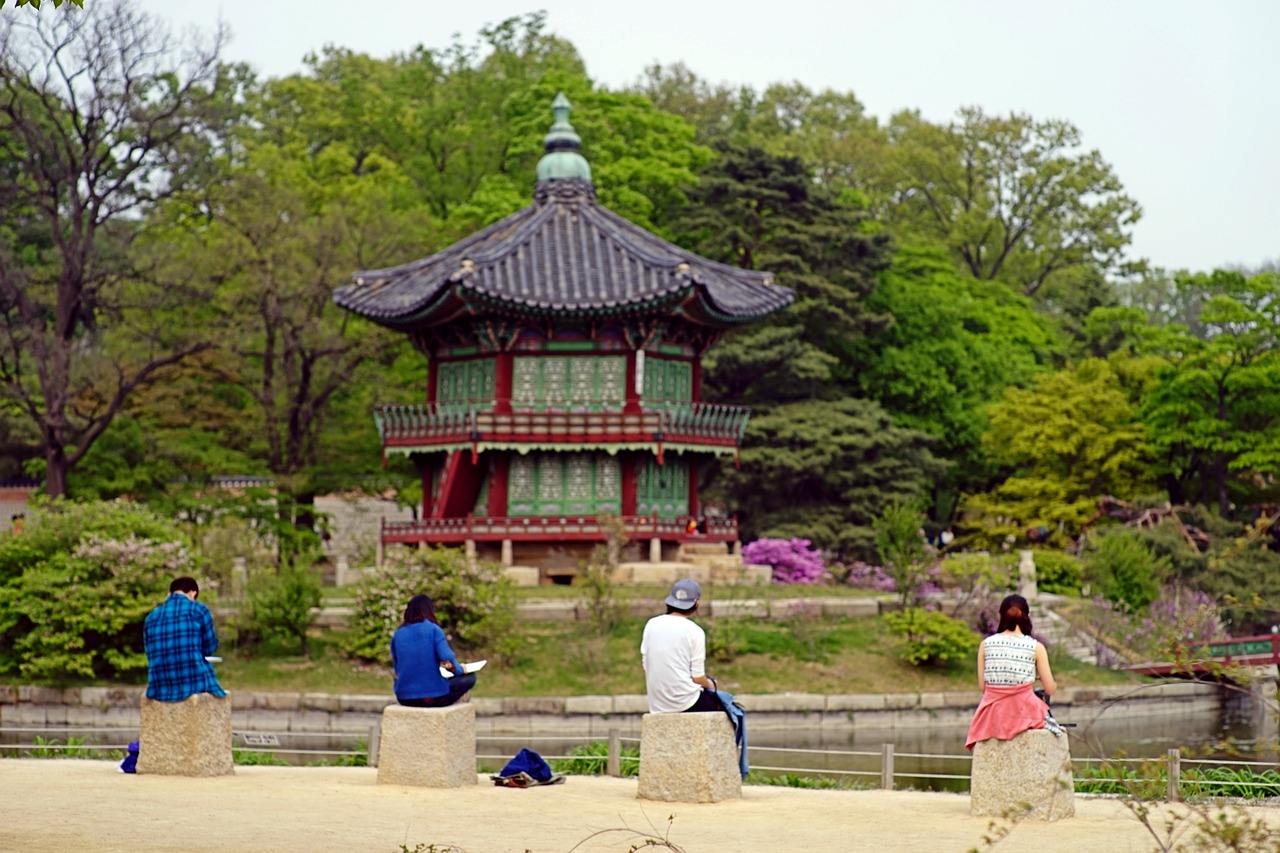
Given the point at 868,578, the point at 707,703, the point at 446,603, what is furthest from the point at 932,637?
the point at 707,703

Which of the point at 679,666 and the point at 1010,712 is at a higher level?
the point at 679,666

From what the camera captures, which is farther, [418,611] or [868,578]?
[868,578]

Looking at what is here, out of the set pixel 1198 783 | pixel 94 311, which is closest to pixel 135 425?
pixel 94 311

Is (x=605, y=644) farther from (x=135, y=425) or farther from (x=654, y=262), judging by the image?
(x=135, y=425)

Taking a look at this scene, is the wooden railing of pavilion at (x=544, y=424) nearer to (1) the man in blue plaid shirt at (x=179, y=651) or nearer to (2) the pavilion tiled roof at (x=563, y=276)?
(2) the pavilion tiled roof at (x=563, y=276)

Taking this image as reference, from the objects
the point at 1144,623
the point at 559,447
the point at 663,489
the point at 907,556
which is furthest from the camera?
the point at 663,489

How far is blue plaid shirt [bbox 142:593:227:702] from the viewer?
13.9 m

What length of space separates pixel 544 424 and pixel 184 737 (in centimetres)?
2058

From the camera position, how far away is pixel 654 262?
35.1m

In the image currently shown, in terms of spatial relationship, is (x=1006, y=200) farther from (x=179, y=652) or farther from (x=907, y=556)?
(x=179, y=652)

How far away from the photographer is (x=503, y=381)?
1377 inches

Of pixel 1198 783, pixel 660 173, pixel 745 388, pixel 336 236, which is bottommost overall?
pixel 1198 783

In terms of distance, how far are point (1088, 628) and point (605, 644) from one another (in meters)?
9.73

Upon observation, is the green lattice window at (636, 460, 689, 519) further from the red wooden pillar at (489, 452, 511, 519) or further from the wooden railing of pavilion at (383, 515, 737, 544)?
→ the red wooden pillar at (489, 452, 511, 519)
